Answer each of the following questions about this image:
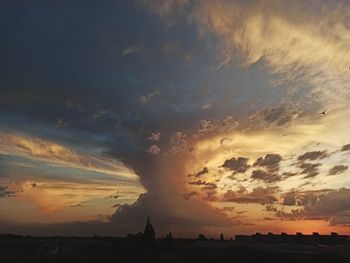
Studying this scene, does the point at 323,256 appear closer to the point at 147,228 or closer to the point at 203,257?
the point at 203,257

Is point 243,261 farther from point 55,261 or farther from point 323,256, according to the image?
point 55,261

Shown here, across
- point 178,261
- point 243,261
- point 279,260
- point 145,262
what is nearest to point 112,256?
point 145,262

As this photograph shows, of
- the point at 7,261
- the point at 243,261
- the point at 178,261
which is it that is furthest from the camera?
the point at 7,261

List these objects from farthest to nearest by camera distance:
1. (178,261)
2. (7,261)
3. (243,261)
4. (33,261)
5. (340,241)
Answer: (340,241), (7,261), (33,261), (243,261), (178,261)

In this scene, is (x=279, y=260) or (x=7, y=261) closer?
(x=279, y=260)

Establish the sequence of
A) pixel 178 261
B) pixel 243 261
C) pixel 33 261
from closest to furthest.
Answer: pixel 178 261 < pixel 243 261 < pixel 33 261

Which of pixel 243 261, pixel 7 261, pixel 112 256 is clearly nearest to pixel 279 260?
pixel 243 261

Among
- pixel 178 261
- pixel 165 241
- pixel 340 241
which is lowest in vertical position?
pixel 178 261

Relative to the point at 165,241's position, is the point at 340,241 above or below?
above

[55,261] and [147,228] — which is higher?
[147,228]
